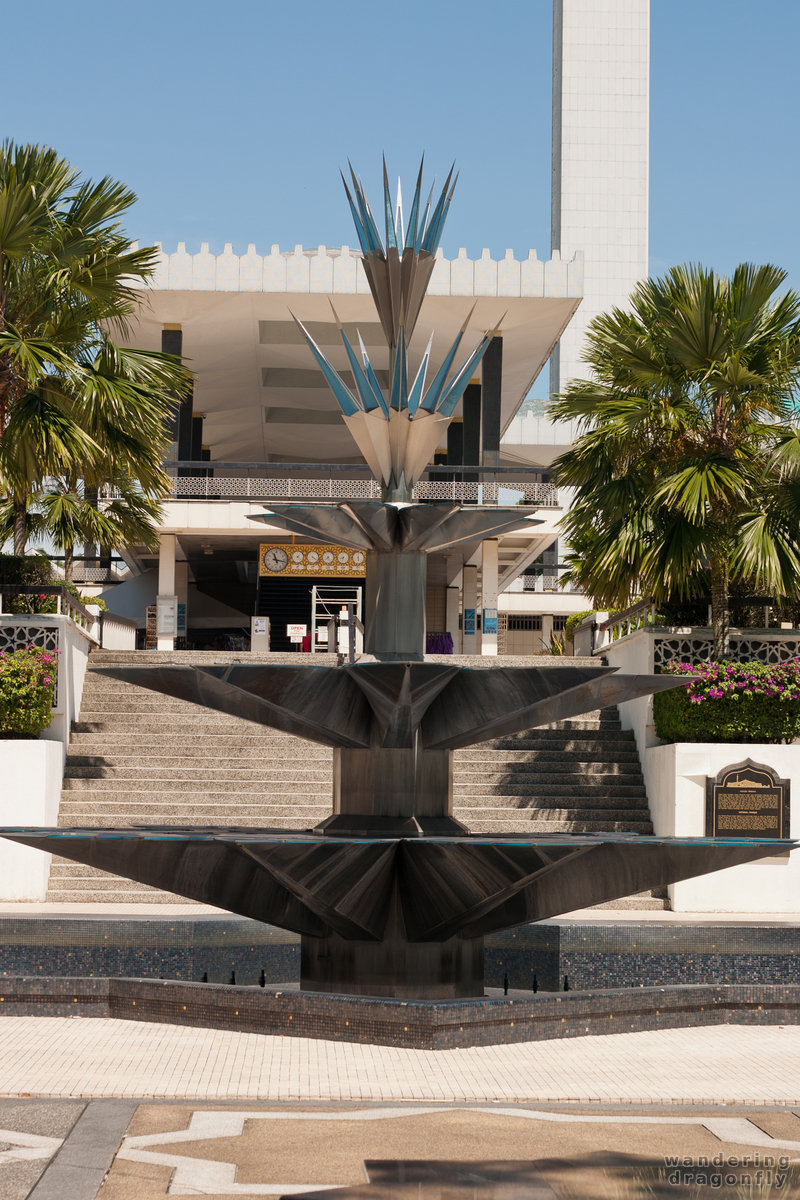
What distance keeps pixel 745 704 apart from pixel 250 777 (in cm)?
618

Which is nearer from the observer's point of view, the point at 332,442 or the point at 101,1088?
the point at 101,1088

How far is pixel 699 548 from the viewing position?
15.4 metres

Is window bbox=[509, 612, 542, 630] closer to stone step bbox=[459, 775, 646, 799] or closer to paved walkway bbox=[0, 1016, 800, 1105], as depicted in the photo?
stone step bbox=[459, 775, 646, 799]

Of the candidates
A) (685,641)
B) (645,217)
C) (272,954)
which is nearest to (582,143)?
(645,217)

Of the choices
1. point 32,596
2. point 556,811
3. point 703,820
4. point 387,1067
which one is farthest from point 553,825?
point 387,1067

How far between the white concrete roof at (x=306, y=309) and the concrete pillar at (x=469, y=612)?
18.1ft

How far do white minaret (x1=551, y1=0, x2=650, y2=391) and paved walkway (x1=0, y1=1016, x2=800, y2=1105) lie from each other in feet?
274

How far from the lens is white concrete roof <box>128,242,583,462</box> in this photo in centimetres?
2902

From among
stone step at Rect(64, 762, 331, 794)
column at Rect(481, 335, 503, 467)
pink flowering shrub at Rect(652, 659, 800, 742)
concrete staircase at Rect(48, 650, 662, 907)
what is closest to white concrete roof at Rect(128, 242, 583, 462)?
column at Rect(481, 335, 503, 467)

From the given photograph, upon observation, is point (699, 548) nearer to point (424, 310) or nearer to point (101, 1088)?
point (101, 1088)

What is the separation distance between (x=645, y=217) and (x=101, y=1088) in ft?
297

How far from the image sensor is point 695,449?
53.0 ft

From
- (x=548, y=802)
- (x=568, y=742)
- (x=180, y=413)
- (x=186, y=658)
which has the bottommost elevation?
(x=548, y=802)

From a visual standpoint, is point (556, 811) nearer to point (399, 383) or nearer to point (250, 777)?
point (250, 777)
